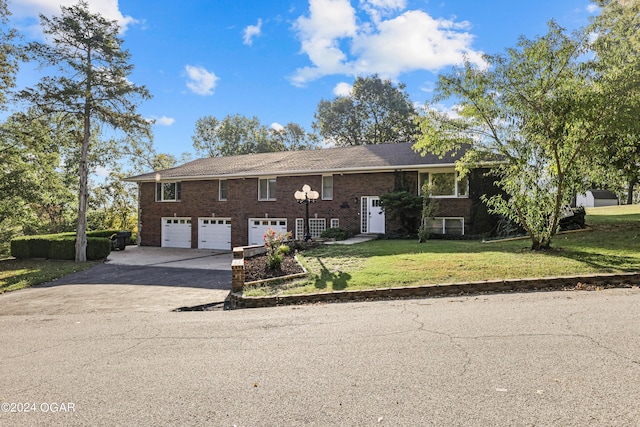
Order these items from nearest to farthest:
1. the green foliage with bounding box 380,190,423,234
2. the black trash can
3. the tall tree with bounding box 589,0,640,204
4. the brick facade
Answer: the tall tree with bounding box 589,0,640,204, the green foliage with bounding box 380,190,423,234, the brick facade, the black trash can

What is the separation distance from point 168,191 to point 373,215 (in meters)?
14.5

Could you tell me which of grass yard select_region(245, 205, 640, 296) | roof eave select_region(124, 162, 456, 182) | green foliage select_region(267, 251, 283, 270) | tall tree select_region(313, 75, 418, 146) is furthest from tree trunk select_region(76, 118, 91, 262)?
tall tree select_region(313, 75, 418, 146)

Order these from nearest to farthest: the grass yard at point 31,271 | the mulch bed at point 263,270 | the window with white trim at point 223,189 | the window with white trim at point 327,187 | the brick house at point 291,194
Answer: the mulch bed at point 263,270
the grass yard at point 31,271
the brick house at point 291,194
the window with white trim at point 327,187
the window with white trim at point 223,189

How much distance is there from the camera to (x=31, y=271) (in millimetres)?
15875

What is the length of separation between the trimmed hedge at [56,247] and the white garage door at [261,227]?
25.4 feet

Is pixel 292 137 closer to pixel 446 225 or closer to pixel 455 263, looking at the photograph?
pixel 446 225

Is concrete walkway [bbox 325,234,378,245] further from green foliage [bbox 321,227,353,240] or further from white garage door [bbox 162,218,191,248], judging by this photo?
white garage door [bbox 162,218,191,248]

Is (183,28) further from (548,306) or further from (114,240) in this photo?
(548,306)

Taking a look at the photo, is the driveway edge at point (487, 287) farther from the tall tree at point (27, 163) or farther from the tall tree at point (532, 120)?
the tall tree at point (27, 163)

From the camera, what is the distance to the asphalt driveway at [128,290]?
9.35m

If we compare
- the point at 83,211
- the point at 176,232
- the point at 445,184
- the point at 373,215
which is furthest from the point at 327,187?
the point at 83,211

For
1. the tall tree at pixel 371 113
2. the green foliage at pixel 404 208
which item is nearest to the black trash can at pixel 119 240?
the green foliage at pixel 404 208

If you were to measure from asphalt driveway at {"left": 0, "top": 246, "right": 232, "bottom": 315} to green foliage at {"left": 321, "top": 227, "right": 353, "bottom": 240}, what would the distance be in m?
5.41

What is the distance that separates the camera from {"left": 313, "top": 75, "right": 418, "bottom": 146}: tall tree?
41.9 metres
